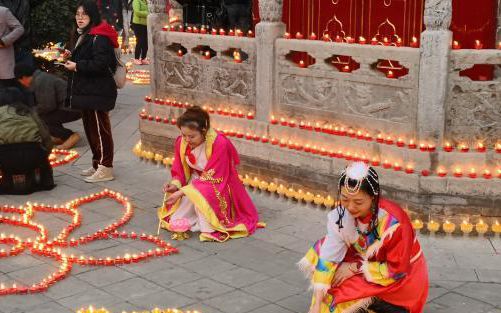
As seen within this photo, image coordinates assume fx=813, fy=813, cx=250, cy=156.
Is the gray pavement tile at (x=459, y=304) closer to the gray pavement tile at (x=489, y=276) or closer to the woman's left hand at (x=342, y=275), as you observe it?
the gray pavement tile at (x=489, y=276)

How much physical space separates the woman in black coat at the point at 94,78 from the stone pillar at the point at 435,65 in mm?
3680

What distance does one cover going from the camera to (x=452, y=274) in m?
6.66

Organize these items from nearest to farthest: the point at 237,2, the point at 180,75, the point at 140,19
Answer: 1. the point at 180,75
2. the point at 237,2
3. the point at 140,19

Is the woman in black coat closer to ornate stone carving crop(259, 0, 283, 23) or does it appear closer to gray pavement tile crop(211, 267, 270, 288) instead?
ornate stone carving crop(259, 0, 283, 23)

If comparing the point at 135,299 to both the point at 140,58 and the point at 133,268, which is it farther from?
the point at 140,58

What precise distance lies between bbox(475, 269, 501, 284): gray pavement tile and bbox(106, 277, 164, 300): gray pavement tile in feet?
8.47

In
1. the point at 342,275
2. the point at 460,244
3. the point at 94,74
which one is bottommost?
the point at 460,244

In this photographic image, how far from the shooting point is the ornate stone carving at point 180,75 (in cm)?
1015

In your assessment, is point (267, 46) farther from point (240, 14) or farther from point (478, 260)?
point (240, 14)

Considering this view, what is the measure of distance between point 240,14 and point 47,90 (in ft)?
10.9

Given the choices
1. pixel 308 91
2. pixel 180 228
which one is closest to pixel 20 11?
pixel 308 91

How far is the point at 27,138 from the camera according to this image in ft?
29.9

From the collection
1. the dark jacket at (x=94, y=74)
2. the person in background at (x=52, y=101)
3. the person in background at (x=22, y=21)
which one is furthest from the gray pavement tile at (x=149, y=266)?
the person in background at (x=22, y=21)

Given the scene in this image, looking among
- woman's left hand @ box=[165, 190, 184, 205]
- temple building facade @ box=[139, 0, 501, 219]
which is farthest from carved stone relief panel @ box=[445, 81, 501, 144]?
woman's left hand @ box=[165, 190, 184, 205]
